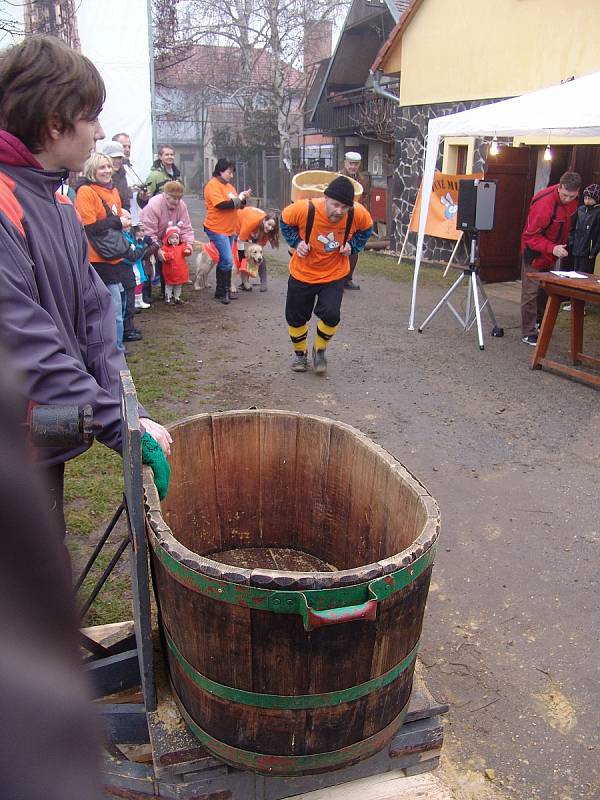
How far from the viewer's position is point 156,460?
2.12 m

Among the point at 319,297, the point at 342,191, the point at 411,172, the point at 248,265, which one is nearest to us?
the point at 342,191

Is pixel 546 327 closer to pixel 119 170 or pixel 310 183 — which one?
pixel 310 183

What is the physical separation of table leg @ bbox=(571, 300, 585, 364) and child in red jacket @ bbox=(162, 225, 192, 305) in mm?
4781

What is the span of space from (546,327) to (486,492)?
3.00 meters

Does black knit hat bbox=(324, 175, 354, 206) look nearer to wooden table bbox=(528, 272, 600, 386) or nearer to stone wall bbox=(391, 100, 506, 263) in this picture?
wooden table bbox=(528, 272, 600, 386)

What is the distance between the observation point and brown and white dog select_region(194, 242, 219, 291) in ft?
32.0

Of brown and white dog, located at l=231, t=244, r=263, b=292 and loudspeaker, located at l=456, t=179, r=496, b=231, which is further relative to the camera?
brown and white dog, located at l=231, t=244, r=263, b=292

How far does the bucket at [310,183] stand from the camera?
29.0ft

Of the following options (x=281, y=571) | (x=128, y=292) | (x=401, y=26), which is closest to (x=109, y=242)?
(x=128, y=292)

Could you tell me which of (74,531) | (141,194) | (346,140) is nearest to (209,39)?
(346,140)

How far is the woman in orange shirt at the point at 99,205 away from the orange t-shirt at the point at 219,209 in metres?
2.90

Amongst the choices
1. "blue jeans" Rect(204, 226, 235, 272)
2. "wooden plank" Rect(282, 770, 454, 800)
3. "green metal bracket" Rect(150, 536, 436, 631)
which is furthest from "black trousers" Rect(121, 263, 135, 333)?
"wooden plank" Rect(282, 770, 454, 800)

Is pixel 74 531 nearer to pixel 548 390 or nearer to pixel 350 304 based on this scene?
pixel 548 390

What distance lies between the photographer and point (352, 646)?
1844mm
